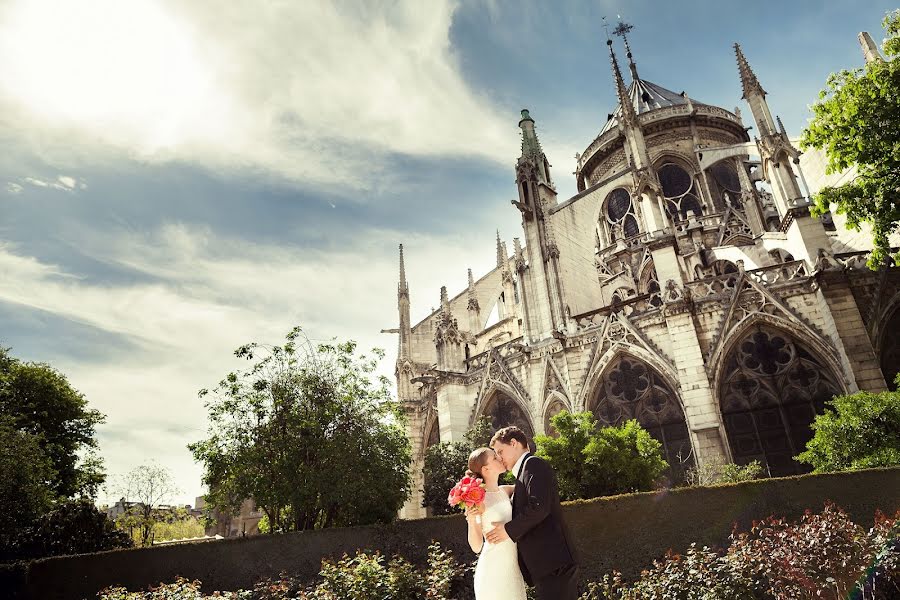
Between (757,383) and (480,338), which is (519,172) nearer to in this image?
(480,338)

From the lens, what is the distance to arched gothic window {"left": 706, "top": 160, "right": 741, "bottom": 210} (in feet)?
97.7

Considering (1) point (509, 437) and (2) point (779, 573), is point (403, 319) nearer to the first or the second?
(2) point (779, 573)

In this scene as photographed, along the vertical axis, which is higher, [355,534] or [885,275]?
[885,275]

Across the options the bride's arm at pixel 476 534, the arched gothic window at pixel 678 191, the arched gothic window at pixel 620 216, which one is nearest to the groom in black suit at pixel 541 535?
the bride's arm at pixel 476 534

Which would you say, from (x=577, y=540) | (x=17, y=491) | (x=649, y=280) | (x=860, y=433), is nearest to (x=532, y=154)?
(x=649, y=280)

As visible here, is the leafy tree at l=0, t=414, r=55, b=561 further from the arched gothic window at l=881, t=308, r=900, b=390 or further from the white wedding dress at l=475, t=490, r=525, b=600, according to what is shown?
the arched gothic window at l=881, t=308, r=900, b=390

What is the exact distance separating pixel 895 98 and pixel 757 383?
27.9 feet

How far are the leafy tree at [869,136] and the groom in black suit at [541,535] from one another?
437 inches

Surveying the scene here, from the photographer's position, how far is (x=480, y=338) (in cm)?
2903

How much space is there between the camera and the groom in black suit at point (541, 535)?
3689 millimetres

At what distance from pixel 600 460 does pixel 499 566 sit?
33.1 ft

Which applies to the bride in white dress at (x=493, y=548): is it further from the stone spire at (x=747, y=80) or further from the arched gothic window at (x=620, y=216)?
the arched gothic window at (x=620, y=216)

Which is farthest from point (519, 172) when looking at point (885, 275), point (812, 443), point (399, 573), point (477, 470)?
point (477, 470)

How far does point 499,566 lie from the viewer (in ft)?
12.8
